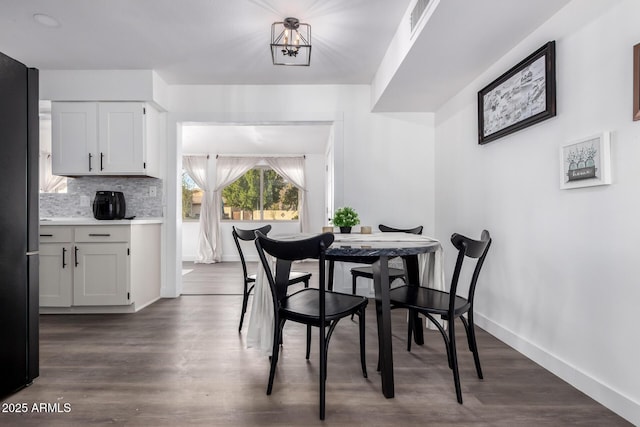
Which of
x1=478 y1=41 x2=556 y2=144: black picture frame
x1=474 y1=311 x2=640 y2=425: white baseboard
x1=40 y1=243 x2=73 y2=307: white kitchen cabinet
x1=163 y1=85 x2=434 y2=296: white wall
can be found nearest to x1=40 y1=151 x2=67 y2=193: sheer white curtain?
x1=40 y1=243 x2=73 y2=307: white kitchen cabinet

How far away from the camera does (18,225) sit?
178cm

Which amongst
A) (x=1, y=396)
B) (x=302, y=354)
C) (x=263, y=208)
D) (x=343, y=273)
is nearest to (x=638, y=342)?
(x=302, y=354)

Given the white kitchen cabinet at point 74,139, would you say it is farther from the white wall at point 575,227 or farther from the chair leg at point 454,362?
the white wall at point 575,227

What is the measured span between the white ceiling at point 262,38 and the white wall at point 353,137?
0.22 m

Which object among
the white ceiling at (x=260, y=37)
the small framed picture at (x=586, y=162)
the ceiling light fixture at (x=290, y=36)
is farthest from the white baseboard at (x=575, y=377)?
the ceiling light fixture at (x=290, y=36)

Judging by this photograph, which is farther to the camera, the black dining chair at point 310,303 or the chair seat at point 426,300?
the chair seat at point 426,300

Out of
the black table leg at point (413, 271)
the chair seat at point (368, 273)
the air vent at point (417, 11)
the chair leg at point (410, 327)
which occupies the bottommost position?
the chair leg at point (410, 327)

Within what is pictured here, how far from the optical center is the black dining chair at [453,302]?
1668 mm

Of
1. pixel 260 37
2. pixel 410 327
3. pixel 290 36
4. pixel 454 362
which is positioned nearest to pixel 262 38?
pixel 260 37

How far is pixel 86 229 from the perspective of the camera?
319 centimetres

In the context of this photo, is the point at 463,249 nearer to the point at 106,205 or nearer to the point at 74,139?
the point at 106,205

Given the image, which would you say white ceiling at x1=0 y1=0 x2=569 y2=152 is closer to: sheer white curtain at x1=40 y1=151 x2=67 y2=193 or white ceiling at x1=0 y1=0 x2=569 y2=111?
white ceiling at x1=0 y1=0 x2=569 y2=111

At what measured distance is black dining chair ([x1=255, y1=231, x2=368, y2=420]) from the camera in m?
1.54

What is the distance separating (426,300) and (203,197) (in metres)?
6.11
